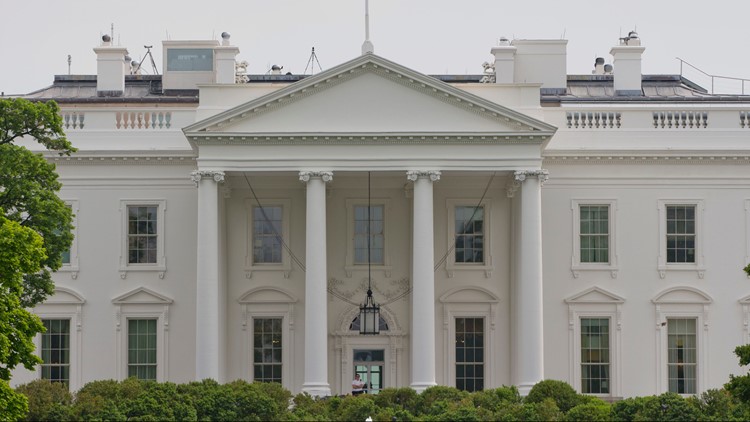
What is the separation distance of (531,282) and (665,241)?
19.0 ft

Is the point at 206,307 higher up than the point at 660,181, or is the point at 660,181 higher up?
the point at 660,181

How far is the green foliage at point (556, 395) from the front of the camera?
4391 centimetres

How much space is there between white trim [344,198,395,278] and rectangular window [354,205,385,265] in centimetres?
13

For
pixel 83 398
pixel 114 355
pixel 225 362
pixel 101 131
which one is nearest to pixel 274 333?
pixel 225 362

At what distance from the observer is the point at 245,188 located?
179 feet

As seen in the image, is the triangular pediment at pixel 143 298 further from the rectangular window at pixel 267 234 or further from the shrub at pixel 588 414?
the shrub at pixel 588 414

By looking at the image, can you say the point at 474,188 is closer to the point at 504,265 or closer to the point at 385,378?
the point at 504,265

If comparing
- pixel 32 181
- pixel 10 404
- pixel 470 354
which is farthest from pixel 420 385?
pixel 10 404

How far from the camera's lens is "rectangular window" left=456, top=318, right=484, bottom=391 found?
54375 millimetres

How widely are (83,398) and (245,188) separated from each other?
46.0 ft

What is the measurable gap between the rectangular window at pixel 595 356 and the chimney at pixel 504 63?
981cm

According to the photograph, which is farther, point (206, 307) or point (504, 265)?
point (504, 265)

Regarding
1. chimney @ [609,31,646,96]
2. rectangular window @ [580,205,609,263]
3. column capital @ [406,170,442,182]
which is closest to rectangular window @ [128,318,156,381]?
column capital @ [406,170,442,182]

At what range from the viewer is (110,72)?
6125cm
